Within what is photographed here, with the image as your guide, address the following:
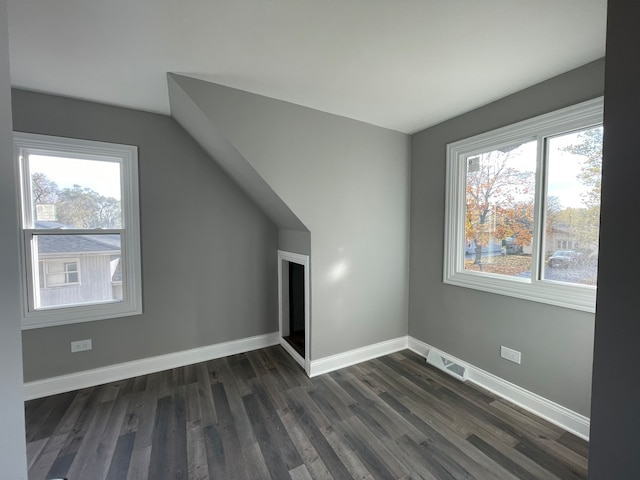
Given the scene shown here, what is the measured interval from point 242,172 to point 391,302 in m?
2.15

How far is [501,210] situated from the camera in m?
2.34

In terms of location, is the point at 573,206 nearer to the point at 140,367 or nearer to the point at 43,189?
the point at 140,367

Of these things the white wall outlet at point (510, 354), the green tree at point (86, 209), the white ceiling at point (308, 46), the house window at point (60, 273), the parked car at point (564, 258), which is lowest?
the white wall outlet at point (510, 354)

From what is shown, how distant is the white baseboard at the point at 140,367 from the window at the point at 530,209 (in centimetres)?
232

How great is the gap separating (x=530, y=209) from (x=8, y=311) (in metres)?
2.90

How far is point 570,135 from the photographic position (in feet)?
6.26

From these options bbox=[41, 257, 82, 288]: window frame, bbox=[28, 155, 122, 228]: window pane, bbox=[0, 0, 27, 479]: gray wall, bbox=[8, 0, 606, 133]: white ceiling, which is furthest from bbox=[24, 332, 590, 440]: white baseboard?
bbox=[8, 0, 606, 133]: white ceiling

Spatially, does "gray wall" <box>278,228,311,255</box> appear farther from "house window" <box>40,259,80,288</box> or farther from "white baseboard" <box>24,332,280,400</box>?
"house window" <box>40,259,80,288</box>

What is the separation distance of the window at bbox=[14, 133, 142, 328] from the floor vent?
119 inches

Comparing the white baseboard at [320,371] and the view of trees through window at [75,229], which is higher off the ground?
the view of trees through window at [75,229]

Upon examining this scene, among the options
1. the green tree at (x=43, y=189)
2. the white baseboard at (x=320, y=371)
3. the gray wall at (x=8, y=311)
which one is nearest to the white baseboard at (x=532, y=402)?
the white baseboard at (x=320, y=371)

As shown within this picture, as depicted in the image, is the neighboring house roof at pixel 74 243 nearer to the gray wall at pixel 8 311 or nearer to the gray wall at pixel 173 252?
the gray wall at pixel 173 252

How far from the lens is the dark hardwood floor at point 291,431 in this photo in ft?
5.20

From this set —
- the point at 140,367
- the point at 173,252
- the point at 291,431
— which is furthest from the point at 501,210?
the point at 140,367
